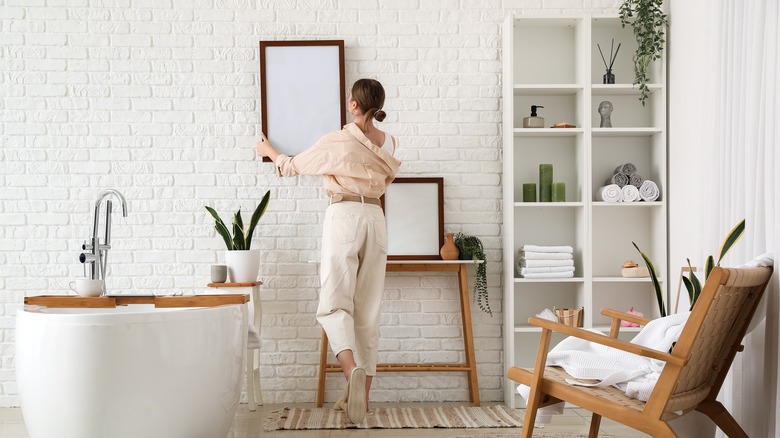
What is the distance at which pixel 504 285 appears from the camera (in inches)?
162

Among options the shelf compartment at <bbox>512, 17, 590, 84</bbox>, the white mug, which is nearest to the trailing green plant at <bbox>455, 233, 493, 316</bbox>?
the shelf compartment at <bbox>512, 17, 590, 84</bbox>

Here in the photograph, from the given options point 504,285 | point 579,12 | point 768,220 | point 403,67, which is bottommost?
point 504,285

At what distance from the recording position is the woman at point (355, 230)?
11.5ft

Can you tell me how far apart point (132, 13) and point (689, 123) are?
126 inches

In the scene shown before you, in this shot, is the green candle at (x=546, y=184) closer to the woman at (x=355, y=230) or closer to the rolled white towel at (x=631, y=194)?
the rolled white towel at (x=631, y=194)

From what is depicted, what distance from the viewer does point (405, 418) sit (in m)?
3.67

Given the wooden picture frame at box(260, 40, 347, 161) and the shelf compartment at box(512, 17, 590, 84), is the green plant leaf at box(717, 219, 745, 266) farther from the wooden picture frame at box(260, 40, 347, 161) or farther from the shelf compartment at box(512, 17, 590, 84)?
the wooden picture frame at box(260, 40, 347, 161)

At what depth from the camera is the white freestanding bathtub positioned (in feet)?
8.53

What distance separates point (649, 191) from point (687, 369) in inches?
76.6

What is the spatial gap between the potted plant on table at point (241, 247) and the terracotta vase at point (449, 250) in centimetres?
104

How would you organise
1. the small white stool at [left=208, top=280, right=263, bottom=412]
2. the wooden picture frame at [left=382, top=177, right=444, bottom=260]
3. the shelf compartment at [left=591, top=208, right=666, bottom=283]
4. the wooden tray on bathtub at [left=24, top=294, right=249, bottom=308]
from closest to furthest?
the wooden tray on bathtub at [left=24, top=294, right=249, bottom=308] → the small white stool at [left=208, top=280, right=263, bottom=412] → the wooden picture frame at [left=382, top=177, right=444, bottom=260] → the shelf compartment at [left=591, top=208, right=666, bottom=283]

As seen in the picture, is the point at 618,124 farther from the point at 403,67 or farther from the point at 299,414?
the point at 299,414

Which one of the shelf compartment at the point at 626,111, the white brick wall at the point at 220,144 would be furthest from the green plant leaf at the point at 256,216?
the shelf compartment at the point at 626,111

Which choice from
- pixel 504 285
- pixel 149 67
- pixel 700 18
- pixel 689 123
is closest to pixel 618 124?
pixel 689 123
